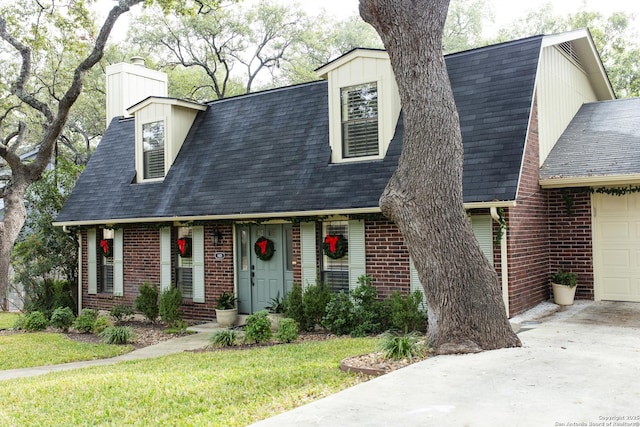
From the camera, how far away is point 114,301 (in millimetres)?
14438

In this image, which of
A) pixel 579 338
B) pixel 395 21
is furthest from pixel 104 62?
pixel 579 338

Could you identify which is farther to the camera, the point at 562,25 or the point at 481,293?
the point at 562,25

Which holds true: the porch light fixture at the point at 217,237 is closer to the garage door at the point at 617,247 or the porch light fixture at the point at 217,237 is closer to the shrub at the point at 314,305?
the shrub at the point at 314,305

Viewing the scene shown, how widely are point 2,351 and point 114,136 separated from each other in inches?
311

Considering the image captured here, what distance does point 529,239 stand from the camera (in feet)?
33.0

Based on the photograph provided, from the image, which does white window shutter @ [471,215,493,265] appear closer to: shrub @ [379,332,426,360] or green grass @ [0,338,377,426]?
green grass @ [0,338,377,426]

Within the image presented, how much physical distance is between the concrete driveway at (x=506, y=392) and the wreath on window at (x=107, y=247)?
34.6 ft

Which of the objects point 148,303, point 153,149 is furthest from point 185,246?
point 153,149

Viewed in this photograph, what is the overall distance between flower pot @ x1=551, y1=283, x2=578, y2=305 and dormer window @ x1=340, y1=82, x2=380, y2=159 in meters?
4.13

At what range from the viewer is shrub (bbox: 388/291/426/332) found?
30.5 feet

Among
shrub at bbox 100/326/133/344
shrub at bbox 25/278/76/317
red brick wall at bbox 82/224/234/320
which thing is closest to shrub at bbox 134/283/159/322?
red brick wall at bbox 82/224/234/320

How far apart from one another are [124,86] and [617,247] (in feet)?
46.2

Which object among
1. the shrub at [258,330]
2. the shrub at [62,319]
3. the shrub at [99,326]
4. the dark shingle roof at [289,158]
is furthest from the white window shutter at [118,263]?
the shrub at [258,330]

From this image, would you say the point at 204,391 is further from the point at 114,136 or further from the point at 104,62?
the point at 104,62
